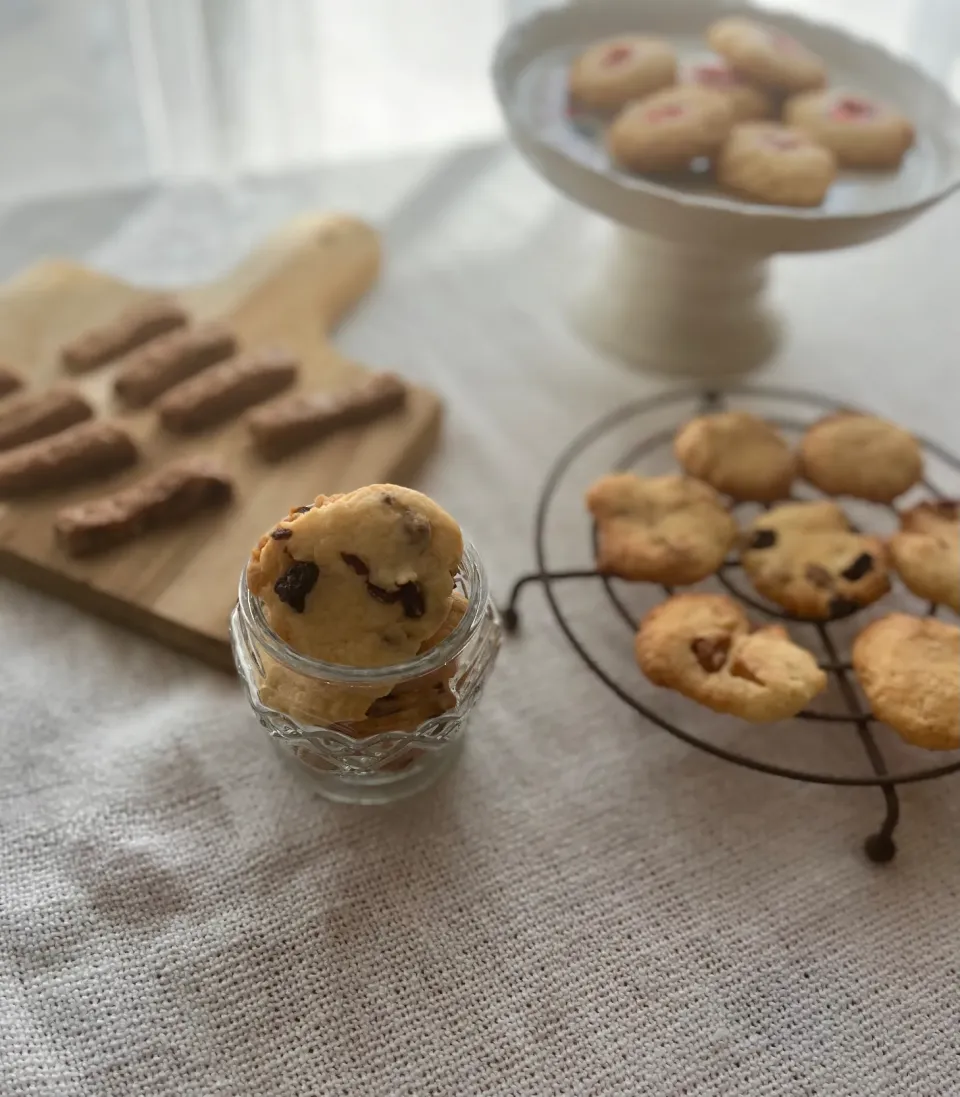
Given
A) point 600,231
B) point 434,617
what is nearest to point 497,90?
point 600,231

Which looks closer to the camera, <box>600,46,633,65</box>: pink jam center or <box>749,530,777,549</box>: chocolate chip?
<box>749,530,777,549</box>: chocolate chip

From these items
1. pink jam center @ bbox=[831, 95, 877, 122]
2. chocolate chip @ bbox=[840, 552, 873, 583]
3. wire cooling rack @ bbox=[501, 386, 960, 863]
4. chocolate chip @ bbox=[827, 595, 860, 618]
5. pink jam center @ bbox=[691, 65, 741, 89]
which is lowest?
wire cooling rack @ bbox=[501, 386, 960, 863]

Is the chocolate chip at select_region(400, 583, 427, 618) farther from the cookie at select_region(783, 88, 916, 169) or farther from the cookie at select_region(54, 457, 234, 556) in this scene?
the cookie at select_region(783, 88, 916, 169)

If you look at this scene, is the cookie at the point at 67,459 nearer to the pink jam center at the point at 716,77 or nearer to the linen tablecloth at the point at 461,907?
the linen tablecloth at the point at 461,907

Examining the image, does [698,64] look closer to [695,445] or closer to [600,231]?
[600,231]

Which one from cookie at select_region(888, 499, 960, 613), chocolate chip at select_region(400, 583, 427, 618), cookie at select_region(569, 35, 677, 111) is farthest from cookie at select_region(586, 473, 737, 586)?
cookie at select_region(569, 35, 677, 111)

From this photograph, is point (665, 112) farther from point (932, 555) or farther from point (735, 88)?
point (932, 555)

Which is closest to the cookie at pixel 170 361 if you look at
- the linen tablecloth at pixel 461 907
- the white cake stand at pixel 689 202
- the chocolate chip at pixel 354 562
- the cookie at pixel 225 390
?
the cookie at pixel 225 390
